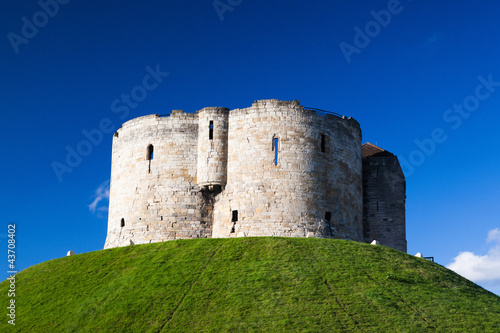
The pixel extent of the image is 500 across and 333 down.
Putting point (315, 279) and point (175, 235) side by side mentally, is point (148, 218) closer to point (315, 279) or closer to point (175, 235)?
point (175, 235)

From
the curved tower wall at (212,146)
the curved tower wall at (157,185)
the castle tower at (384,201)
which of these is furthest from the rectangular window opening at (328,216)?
the curved tower wall at (157,185)

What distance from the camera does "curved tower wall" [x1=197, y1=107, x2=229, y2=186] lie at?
129ft

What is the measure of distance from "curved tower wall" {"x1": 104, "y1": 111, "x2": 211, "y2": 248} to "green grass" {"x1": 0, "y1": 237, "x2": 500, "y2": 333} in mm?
4193

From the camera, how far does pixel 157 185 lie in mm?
39938

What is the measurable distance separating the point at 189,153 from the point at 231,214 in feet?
16.1

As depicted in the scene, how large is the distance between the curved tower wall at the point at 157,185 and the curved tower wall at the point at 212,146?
1.78 feet

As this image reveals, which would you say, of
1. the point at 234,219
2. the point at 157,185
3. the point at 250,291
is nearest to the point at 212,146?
the point at 157,185

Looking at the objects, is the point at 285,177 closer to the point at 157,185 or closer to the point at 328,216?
the point at 328,216

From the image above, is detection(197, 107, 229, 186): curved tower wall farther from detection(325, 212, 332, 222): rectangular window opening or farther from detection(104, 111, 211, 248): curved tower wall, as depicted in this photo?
detection(325, 212, 332, 222): rectangular window opening

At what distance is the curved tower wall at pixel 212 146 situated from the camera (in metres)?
39.2

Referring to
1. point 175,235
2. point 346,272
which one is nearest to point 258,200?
point 175,235

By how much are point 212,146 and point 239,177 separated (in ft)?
8.89

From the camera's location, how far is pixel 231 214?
38.4m

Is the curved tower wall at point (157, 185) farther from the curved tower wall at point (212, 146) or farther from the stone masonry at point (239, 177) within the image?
the curved tower wall at point (212, 146)
